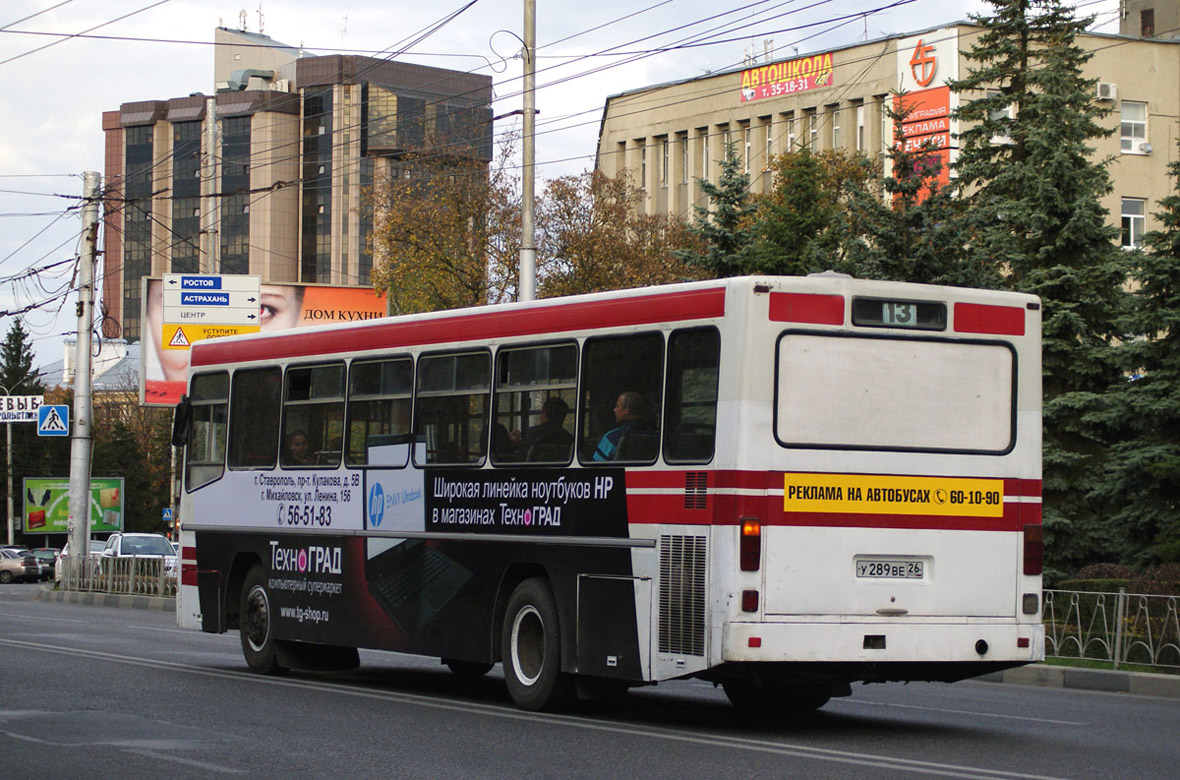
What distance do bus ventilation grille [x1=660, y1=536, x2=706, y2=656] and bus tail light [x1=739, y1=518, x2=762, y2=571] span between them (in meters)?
0.31

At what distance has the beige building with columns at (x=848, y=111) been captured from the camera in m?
58.0

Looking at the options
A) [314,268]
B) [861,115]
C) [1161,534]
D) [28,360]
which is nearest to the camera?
[1161,534]

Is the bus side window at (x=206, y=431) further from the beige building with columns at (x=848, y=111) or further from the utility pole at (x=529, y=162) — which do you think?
the beige building with columns at (x=848, y=111)

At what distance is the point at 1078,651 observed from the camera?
1872 cm

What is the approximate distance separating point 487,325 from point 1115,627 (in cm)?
855

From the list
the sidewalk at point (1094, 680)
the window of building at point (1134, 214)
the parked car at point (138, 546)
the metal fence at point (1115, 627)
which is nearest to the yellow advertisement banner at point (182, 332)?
the parked car at point (138, 546)

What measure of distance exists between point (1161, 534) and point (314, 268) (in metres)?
115

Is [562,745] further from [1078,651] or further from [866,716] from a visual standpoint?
[1078,651]

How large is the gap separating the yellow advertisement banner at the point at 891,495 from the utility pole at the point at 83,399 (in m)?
31.3

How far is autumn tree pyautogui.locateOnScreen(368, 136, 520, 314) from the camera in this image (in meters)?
42.9

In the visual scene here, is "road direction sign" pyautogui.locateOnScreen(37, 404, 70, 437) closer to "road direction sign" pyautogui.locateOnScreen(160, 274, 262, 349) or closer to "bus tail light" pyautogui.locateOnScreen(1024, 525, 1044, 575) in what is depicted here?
"road direction sign" pyautogui.locateOnScreen(160, 274, 262, 349)

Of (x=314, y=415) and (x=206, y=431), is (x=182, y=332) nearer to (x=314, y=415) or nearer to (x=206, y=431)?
(x=206, y=431)

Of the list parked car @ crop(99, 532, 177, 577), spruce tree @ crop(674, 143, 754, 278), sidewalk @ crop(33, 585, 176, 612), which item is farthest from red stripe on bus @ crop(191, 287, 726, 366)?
→ parked car @ crop(99, 532, 177, 577)

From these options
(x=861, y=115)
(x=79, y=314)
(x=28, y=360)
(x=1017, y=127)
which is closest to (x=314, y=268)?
(x=28, y=360)
